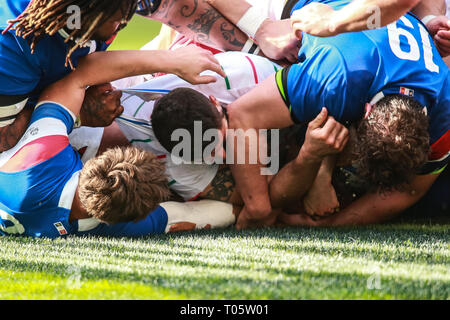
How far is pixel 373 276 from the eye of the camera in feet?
7.16

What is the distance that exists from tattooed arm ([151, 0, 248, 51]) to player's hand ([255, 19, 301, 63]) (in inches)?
7.0

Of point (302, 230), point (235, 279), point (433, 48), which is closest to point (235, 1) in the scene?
point (433, 48)

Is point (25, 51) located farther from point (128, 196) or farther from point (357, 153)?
point (357, 153)

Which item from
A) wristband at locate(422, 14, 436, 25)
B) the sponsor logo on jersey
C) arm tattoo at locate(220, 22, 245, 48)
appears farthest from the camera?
arm tattoo at locate(220, 22, 245, 48)

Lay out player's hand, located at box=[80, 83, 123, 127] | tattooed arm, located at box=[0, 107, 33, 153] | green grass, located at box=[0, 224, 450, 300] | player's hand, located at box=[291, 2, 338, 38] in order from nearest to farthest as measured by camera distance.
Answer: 1. green grass, located at box=[0, 224, 450, 300]
2. player's hand, located at box=[291, 2, 338, 38]
3. tattooed arm, located at box=[0, 107, 33, 153]
4. player's hand, located at box=[80, 83, 123, 127]

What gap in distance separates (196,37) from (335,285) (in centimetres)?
240

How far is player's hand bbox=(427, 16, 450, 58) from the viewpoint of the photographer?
3.54 metres

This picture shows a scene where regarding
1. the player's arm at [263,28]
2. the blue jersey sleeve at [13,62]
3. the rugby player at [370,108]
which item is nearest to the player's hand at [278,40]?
the player's arm at [263,28]

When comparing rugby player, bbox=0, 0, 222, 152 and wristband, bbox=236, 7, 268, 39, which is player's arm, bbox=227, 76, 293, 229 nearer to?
wristband, bbox=236, 7, 268, 39

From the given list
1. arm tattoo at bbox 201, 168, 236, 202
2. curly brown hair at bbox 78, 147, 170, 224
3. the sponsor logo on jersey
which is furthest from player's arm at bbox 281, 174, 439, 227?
curly brown hair at bbox 78, 147, 170, 224

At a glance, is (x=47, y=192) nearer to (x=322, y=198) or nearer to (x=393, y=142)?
(x=322, y=198)

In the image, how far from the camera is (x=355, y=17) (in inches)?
107

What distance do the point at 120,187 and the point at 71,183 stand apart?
32 centimetres

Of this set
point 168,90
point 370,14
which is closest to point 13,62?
point 168,90
